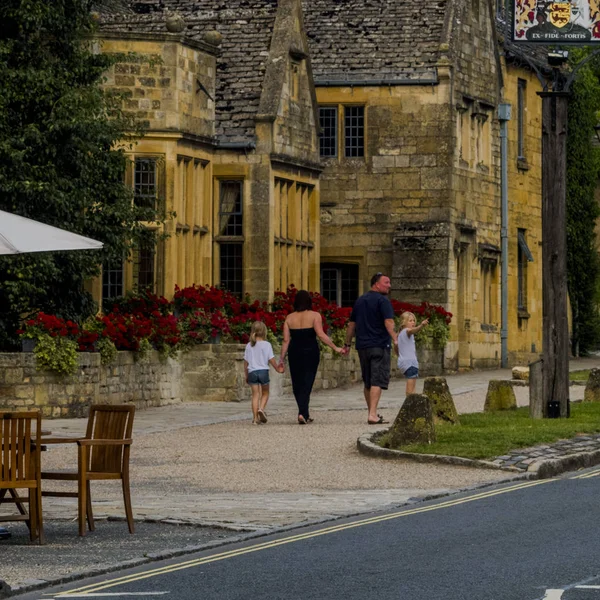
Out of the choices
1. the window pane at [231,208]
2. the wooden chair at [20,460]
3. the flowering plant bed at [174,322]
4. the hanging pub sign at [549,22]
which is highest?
the hanging pub sign at [549,22]

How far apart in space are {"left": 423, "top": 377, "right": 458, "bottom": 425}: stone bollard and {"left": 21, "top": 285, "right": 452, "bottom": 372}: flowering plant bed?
16.2ft

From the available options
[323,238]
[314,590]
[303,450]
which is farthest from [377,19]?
[314,590]

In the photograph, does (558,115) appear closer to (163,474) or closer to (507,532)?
(163,474)

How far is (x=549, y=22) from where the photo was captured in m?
25.0

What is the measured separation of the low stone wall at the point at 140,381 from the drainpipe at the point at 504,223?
36.2 feet

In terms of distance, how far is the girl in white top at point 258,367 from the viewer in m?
23.8

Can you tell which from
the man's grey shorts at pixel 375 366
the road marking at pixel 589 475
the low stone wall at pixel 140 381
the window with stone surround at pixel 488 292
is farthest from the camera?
the window with stone surround at pixel 488 292

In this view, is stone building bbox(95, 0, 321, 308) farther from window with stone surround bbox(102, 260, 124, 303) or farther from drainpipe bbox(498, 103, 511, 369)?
drainpipe bbox(498, 103, 511, 369)

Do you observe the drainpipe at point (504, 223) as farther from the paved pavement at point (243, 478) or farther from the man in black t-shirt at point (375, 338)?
the man in black t-shirt at point (375, 338)

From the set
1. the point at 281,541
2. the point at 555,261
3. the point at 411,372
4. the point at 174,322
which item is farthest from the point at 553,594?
the point at 174,322

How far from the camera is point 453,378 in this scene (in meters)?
36.6

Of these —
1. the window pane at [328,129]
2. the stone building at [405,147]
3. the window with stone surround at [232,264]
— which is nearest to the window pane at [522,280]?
the stone building at [405,147]

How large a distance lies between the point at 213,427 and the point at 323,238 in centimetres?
1681

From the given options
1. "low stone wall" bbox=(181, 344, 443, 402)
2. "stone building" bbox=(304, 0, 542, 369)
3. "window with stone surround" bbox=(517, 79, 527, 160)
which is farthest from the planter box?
"window with stone surround" bbox=(517, 79, 527, 160)
